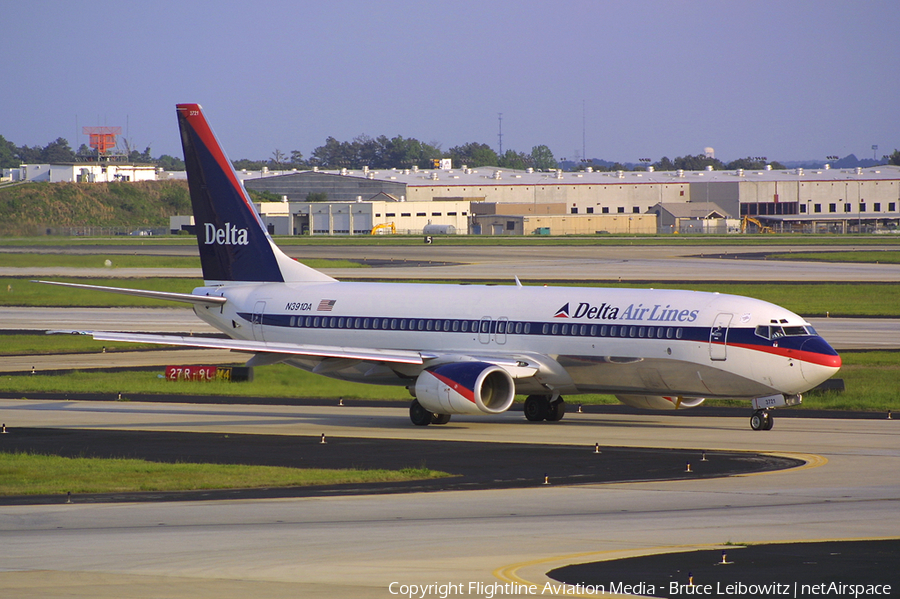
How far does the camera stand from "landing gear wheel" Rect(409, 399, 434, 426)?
3431 cm

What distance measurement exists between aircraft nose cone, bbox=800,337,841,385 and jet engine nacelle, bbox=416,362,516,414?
7.89m

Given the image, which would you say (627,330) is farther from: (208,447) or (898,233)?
(898,233)

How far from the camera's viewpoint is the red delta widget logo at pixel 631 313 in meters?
32.2

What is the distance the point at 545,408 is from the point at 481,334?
10.3 ft

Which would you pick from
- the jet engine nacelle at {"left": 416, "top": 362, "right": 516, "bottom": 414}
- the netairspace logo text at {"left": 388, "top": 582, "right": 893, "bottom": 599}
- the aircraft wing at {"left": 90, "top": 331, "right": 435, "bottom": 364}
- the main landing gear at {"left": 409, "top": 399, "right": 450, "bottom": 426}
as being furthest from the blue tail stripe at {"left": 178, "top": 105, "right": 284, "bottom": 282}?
the netairspace logo text at {"left": 388, "top": 582, "right": 893, "bottom": 599}

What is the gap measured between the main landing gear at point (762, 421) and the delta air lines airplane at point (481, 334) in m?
0.05

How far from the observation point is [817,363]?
3061cm

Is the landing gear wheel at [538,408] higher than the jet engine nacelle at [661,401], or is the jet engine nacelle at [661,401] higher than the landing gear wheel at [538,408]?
the jet engine nacelle at [661,401]

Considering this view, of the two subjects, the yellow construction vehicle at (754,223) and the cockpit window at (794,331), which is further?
the yellow construction vehicle at (754,223)

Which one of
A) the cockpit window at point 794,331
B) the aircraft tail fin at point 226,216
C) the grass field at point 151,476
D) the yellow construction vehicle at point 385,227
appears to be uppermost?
the aircraft tail fin at point 226,216

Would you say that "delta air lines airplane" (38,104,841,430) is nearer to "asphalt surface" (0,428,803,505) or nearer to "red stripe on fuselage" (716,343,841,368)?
"red stripe on fuselage" (716,343,841,368)

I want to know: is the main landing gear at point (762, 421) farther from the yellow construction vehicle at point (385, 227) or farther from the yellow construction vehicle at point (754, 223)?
the yellow construction vehicle at point (385, 227)

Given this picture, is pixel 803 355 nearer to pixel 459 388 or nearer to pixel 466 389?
pixel 466 389

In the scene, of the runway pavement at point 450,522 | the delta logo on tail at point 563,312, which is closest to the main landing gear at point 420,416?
the runway pavement at point 450,522
